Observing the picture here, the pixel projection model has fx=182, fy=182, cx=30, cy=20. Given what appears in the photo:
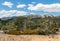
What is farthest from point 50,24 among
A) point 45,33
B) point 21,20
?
point 21,20

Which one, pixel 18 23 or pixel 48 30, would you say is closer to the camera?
pixel 48 30

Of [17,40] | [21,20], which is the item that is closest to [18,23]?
[21,20]

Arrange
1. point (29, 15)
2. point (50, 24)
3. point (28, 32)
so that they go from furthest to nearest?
A: point (29, 15) < point (50, 24) < point (28, 32)

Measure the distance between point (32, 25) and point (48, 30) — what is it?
22.4 ft

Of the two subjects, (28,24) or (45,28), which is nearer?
(45,28)

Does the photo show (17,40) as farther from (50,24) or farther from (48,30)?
(50,24)

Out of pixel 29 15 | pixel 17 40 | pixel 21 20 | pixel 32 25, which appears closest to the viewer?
pixel 17 40

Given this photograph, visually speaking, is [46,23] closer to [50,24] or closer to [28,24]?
[50,24]

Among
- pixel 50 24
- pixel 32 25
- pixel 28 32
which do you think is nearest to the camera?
pixel 28 32

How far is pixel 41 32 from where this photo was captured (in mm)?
38125

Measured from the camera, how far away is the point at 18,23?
47.6 meters

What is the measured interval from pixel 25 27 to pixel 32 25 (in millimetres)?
1853

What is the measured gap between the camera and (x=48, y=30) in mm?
38875

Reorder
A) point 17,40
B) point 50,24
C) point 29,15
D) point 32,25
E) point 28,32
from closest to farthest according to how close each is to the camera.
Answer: point 17,40 → point 28,32 → point 50,24 → point 32,25 → point 29,15
